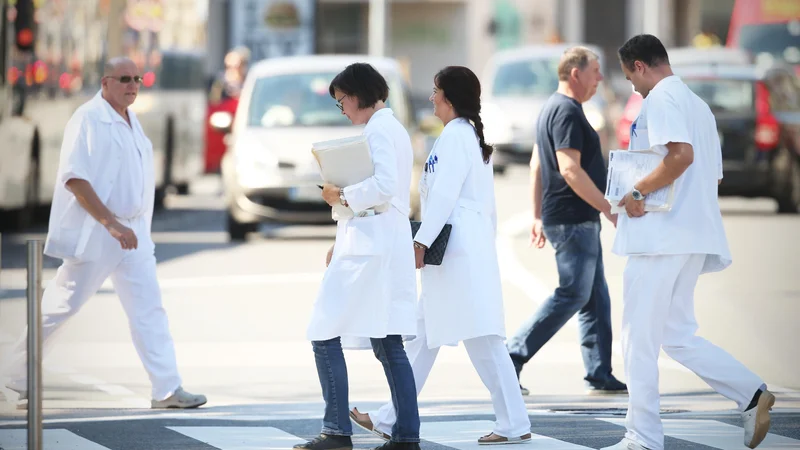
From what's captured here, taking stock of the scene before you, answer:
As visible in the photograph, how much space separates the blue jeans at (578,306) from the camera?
30.9 ft

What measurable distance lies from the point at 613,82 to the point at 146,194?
4552 cm

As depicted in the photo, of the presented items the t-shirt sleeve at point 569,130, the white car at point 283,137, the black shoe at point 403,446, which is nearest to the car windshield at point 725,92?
the white car at point 283,137

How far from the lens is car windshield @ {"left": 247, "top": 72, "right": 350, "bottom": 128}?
60.9 ft

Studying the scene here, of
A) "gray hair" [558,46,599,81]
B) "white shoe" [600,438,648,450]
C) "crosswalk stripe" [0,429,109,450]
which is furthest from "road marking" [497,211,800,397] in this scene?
"crosswalk stripe" [0,429,109,450]

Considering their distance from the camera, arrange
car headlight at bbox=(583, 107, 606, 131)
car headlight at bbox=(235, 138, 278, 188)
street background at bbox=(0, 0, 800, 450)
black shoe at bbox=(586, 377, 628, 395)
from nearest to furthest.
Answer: street background at bbox=(0, 0, 800, 450) < black shoe at bbox=(586, 377, 628, 395) < car headlight at bbox=(235, 138, 278, 188) < car headlight at bbox=(583, 107, 606, 131)

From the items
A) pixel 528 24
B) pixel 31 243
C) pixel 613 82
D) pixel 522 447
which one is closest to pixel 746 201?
pixel 522 447

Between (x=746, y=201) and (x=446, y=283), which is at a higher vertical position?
(x=446, y=283)

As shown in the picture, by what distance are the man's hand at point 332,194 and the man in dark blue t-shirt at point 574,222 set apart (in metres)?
2.13

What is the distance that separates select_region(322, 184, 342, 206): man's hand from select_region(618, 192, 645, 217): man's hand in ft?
3.95

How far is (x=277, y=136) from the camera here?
1831 cm

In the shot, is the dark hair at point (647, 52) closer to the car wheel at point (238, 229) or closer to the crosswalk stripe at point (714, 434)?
the crosswalk stripe at point (714, 434)

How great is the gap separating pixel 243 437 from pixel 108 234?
1.56 meters

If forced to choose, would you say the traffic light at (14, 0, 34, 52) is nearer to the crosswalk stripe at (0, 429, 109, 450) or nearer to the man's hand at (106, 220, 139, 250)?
the man's hand at (106, 220, 139, 250)

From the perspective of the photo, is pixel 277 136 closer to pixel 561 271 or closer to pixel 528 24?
pixel 561 271
